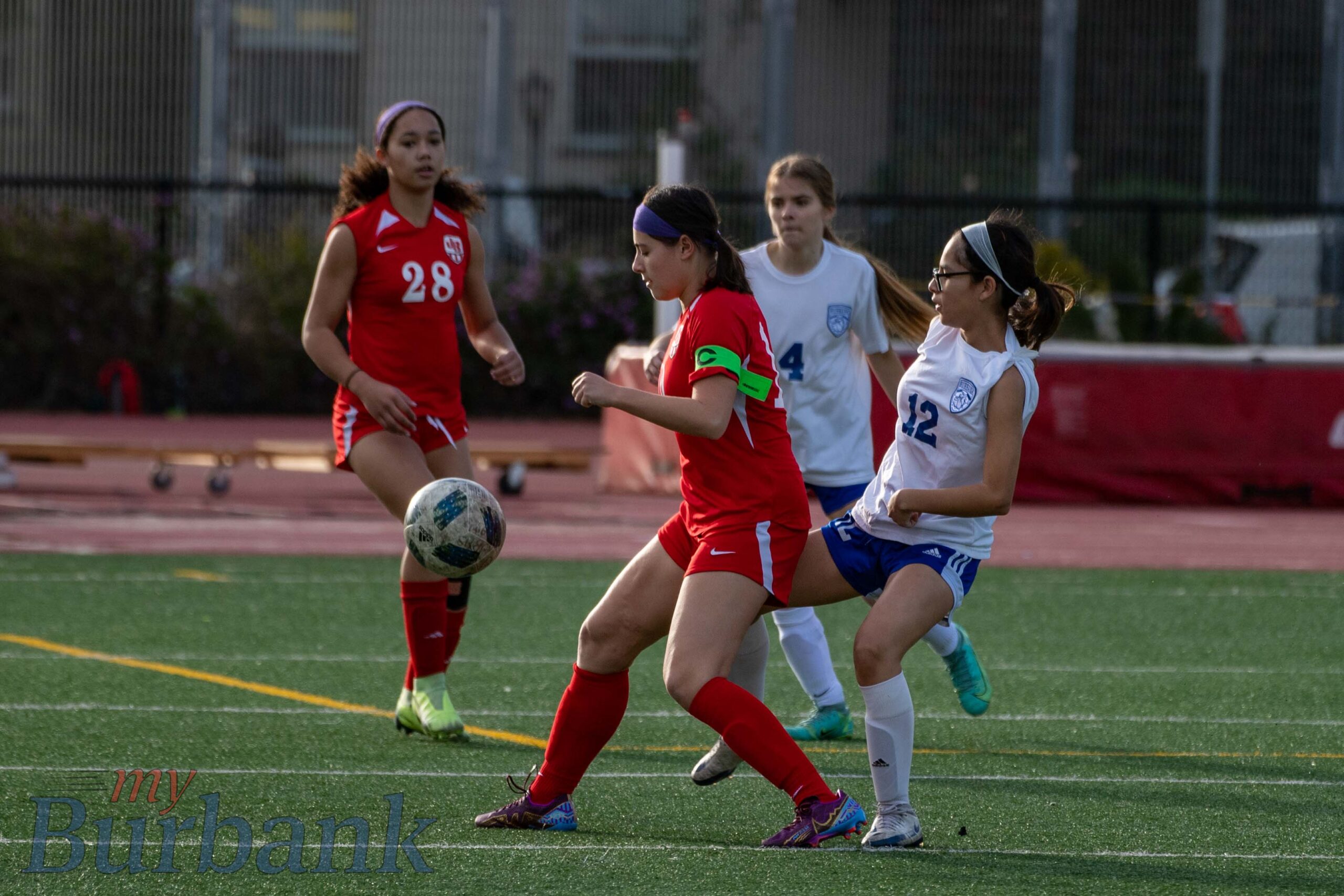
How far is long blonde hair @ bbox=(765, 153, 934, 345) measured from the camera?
20.6 feet

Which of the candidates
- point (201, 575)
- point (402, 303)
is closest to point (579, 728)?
point (402, 303)

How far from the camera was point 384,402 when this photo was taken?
19.8 feet

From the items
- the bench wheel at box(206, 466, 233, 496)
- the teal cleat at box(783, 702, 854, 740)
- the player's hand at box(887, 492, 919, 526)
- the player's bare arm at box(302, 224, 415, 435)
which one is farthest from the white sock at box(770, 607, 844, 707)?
the bench wheel at box(206, 466, 233, 496)

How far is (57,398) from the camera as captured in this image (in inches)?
888

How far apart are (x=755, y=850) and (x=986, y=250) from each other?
1768 millimetres

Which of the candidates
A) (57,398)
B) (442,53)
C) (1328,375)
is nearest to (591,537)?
(1328,375)

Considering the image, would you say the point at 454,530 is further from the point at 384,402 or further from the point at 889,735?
the point at 889,735

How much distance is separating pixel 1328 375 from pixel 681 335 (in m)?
11.7

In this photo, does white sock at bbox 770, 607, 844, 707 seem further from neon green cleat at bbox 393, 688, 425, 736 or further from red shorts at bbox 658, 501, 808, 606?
red shorts at bbox 658, 501, 808, 606

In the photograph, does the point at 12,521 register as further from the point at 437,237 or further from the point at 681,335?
the point at 681,335

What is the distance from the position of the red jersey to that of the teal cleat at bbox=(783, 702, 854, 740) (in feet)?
5.78

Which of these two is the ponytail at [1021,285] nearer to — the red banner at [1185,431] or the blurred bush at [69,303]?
the red banner at [1185,431]

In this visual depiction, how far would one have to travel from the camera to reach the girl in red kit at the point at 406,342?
244 inches

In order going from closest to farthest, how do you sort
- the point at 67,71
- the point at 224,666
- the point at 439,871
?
the point at 439,871
the point at 224,666
the point at 67,71
